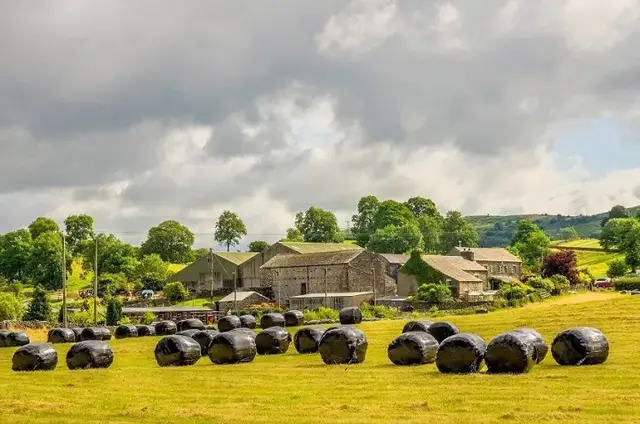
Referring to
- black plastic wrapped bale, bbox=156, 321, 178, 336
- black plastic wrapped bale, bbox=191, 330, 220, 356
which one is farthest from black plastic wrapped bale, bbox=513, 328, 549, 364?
black plastic wrapped bale, bbox=156, 321, 178, 336

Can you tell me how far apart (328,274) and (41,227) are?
95.3m

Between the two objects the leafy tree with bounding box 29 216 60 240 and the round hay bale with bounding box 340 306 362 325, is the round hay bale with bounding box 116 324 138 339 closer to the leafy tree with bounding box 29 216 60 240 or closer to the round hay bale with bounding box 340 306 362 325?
the round hay bale with bounding box 340 306 362 325

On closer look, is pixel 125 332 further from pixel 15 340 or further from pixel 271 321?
pixel 271 321

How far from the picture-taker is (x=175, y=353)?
40781 mm

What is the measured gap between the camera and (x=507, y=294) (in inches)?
3561

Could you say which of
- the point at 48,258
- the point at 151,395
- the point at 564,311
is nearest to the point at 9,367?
the point at 151,395

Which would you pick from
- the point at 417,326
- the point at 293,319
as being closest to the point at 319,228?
the point at 293,319

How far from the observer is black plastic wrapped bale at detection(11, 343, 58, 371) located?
40.4 m

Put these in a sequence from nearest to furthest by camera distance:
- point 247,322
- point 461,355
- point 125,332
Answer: point 461,355 → point 125,332 → point 247,322

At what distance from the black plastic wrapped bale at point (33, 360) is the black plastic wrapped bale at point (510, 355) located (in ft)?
70.9

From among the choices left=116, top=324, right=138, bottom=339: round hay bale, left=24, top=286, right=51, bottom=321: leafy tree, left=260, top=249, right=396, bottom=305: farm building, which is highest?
left=260, top=249, right=396, bottom=305: farm building

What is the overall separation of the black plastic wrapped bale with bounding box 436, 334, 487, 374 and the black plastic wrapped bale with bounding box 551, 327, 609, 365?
3249mm

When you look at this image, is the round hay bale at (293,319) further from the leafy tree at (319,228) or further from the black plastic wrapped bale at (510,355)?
the leafy tree at (319,228)

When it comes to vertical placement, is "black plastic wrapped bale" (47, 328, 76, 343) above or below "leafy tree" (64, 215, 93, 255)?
below
